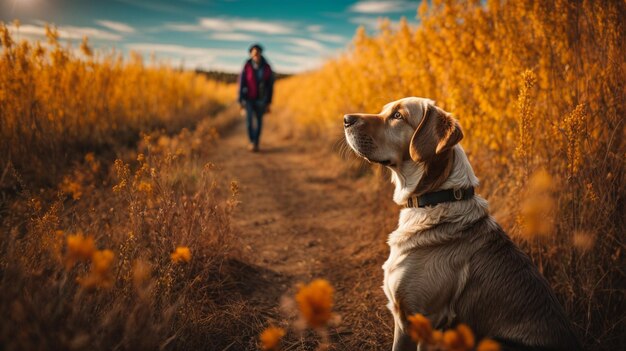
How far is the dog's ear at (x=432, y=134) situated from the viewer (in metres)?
2.05

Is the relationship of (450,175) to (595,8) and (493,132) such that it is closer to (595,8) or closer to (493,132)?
(595,8)

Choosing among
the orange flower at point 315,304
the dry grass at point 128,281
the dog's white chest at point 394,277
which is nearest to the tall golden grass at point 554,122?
the dog's white chest at point 394,277

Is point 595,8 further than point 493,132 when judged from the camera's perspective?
No

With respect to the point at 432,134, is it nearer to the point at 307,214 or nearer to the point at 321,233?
the point at 321,233

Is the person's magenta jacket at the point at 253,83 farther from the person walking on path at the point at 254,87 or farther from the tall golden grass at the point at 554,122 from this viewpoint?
the tall golden grass at the point at 554,122

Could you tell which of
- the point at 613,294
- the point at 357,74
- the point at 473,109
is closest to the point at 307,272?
the point at 613,294

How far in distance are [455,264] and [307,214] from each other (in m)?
3.33

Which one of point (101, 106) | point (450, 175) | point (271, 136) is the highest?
point (450, 175)

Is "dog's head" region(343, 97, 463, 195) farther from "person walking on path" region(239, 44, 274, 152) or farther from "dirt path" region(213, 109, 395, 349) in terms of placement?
"person walking on path" region(239, 44, 274, 152)

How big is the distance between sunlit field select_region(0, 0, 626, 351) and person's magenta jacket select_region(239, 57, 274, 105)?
161 inches

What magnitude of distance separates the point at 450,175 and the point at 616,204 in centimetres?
138

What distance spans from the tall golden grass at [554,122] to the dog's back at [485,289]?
591mm

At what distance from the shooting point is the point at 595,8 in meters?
2.78

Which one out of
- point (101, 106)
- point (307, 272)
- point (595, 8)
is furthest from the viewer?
point (101, 106)
